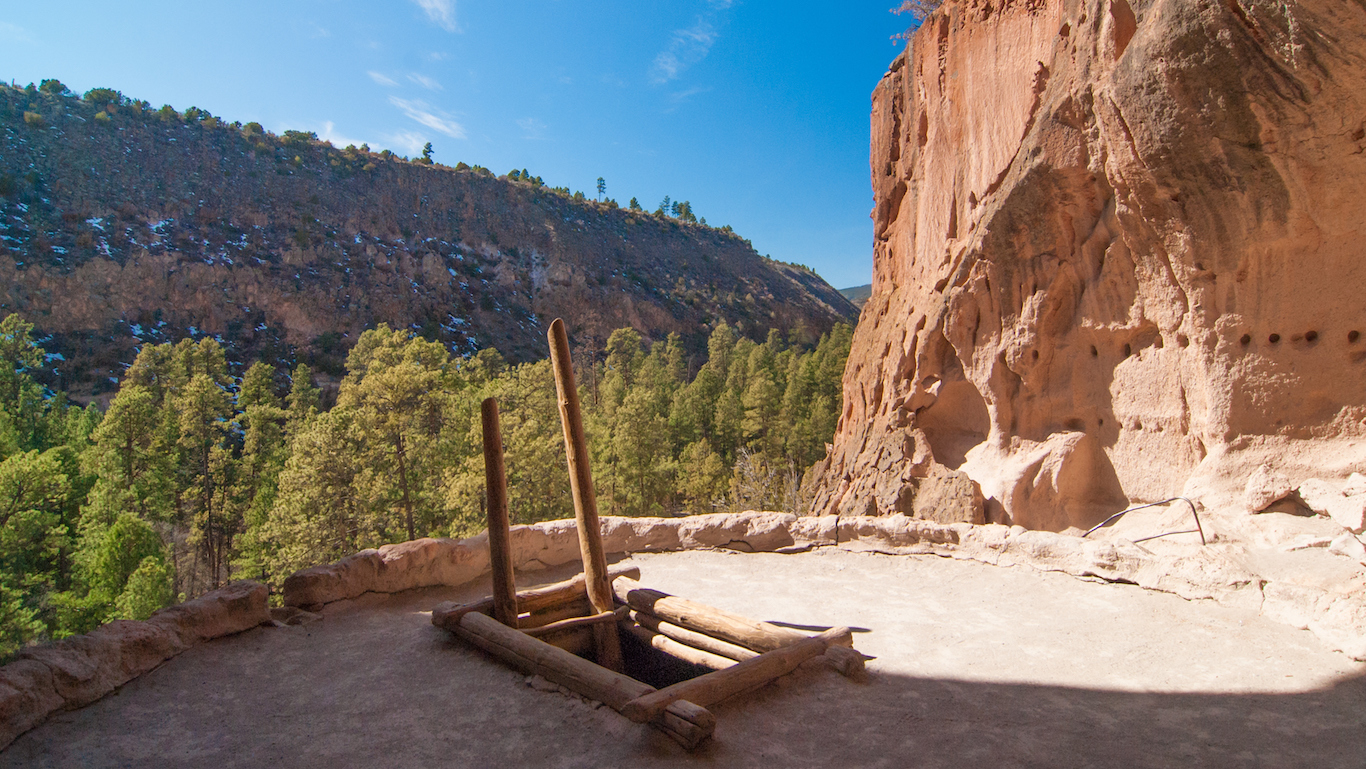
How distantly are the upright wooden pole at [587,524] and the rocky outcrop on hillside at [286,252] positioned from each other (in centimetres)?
5226

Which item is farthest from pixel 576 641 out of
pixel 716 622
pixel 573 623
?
pixel 716 622

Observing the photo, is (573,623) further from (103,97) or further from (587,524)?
(103,97)

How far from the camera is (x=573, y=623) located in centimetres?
622

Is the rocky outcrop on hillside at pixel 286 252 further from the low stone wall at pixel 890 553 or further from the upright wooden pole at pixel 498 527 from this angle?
the upright wooden pole at pixel 498 527

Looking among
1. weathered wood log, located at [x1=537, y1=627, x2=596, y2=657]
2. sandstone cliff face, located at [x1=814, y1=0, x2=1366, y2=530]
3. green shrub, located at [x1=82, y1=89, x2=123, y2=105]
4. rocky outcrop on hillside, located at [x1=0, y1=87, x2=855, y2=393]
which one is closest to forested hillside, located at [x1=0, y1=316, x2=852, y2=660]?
sandstone cliff face, located at [x1=814, y1=0, x2=1366, y2=530]

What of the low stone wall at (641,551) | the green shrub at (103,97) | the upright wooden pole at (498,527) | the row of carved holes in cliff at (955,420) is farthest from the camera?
the green shrub at (103,97)

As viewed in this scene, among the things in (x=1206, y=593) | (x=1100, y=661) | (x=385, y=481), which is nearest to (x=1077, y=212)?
(x=1206, y=593)

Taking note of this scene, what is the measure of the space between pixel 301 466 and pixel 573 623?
1812 centimetres

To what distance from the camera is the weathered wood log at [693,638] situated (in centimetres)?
546

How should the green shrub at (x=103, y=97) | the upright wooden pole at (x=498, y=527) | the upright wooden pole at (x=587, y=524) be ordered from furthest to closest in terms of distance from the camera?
the green shrub at (x=103, y=97)
the upright wooden pole at (x=587, y=524)
the upright wooden pole at (x=498, y=527)

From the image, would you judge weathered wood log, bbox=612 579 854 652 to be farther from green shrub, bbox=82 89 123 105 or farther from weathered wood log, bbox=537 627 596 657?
green shrub, bbox=82 89 123 105

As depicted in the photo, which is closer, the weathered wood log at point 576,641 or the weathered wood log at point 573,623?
the weathered wood log at point 573,623

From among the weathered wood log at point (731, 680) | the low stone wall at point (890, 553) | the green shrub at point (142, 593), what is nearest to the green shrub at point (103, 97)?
the green shrub at point (142, 593)

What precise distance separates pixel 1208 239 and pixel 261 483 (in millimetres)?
32690
